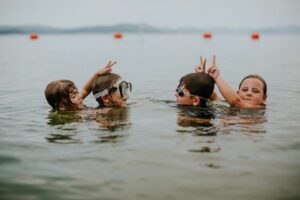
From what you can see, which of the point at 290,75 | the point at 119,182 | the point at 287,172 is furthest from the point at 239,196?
the point at 290,75

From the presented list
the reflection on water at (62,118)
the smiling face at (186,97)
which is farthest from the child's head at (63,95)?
the smiling face at (186,97)

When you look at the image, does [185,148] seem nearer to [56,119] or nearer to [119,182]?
[119,182]

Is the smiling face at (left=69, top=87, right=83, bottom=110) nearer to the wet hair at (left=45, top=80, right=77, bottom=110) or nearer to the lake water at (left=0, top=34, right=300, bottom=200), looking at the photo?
the wet hair at (left=45, top=80, right=77, bottom=110)

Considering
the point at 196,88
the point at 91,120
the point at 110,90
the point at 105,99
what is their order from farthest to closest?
the point at 105,99 → the point at 110,90 → the point at 196,88 → the point at 91,120

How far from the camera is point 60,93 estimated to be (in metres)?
7.21

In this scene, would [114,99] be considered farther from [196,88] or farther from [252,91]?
[252,91]

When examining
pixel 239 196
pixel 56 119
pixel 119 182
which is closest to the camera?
pixel 239 196

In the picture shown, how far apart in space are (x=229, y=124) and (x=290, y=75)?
9092mm

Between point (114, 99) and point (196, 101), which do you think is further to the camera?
point (114, 99)

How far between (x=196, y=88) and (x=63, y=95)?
2596 mm

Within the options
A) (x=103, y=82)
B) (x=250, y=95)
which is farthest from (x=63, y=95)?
(x=250, y=95)

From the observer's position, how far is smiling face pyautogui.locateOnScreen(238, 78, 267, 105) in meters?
7.19

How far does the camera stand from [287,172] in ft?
13.5

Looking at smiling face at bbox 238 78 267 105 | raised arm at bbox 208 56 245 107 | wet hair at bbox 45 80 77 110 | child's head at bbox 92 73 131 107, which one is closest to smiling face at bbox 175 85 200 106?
raised arm at bbox 208 56 245 107
